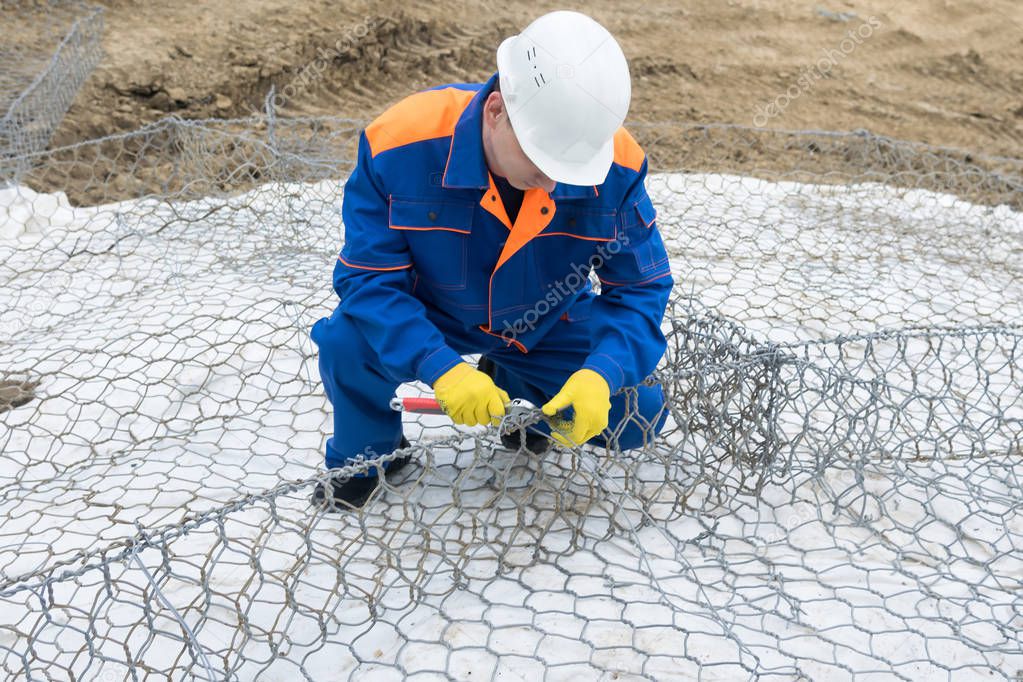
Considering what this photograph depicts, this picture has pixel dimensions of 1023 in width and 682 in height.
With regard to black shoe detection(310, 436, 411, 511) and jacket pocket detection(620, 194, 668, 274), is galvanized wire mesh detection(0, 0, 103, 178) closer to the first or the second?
black shoe detection(310, 436, 411, 511)

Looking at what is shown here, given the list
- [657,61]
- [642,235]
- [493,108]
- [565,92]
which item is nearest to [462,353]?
[642,235]

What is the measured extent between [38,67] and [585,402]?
4.00 meters

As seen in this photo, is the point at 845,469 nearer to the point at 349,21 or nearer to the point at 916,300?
the point at 916,300

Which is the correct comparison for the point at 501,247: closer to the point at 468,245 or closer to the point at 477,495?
the point at 468,245

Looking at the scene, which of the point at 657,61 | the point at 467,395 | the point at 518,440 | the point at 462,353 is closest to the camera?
the point at 467,395

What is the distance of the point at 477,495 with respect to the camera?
218 centimetres

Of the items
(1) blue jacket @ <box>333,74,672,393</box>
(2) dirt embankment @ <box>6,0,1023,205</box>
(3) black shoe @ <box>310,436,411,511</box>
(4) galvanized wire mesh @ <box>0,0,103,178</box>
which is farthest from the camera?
(2) dirt embankment @ <box>6,0,1023,205</box>

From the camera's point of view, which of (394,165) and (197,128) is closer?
(394,165)

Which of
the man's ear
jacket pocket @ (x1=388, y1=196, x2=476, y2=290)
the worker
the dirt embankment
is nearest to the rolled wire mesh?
the worker

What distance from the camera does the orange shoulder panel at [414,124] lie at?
1.87m

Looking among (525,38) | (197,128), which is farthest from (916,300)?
(197,128)

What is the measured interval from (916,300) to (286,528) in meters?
2.29

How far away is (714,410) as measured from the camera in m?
2.19

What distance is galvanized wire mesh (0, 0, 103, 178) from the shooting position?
12.4ft
